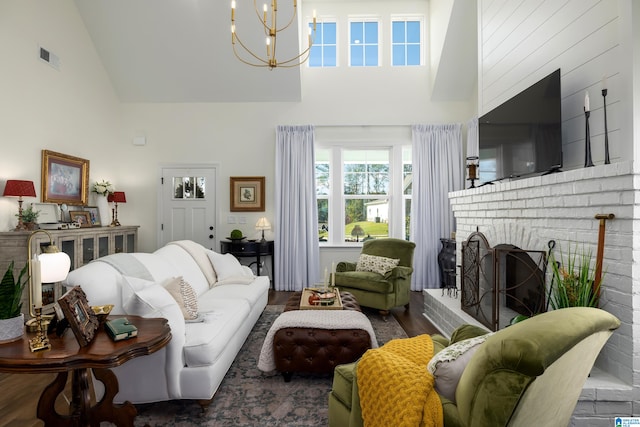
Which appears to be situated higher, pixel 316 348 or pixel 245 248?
pixel 245 248

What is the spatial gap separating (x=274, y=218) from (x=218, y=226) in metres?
0.93

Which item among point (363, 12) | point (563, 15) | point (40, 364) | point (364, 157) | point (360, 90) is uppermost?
point (363, 12)

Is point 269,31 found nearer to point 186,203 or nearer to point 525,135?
point 525,135

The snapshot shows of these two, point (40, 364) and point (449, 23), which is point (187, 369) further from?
point (449, 23)

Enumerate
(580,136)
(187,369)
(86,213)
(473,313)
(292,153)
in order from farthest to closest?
(292,153) → (86,213) → (473,313) → (580,136) → (187,369)

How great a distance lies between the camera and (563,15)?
8.43 feet

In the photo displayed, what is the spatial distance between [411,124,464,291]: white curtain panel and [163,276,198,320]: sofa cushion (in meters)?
3.94

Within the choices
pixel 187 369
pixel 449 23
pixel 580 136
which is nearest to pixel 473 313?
pixel 580 136

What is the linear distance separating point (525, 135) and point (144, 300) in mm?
2913

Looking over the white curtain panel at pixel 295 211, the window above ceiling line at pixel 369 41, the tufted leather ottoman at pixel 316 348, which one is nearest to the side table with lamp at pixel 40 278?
the tufted leather ottoman at pixel 316 348

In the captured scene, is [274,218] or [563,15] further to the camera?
[274,218]

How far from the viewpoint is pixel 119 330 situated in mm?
1717

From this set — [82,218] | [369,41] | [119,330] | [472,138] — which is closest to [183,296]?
[119,330]

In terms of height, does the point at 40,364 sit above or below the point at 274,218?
below
